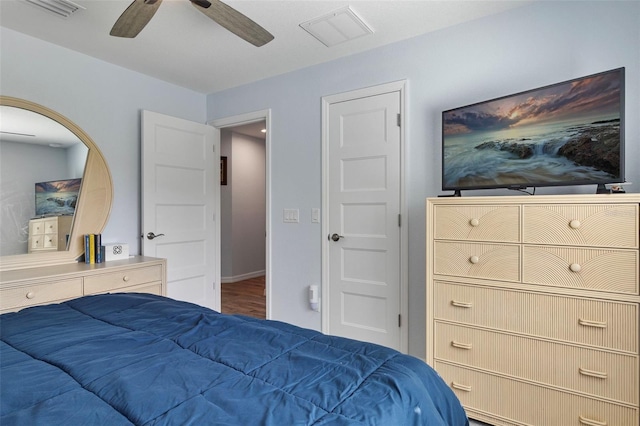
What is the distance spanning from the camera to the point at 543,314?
5.97 feet

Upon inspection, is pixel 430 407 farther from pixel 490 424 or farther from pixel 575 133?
pixel 575 133

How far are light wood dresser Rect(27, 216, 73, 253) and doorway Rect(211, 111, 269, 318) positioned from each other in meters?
2.75

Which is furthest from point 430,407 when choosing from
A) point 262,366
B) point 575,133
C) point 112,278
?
point 112,278

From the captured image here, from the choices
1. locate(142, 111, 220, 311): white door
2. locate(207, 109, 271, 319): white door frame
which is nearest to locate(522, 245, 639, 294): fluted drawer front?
locate(207, 109, 271, 319): white door frame

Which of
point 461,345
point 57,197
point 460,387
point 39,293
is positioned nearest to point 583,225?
point 461,345

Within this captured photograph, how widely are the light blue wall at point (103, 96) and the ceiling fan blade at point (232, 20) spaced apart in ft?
5.94

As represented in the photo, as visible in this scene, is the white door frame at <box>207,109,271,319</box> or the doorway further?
the doorway

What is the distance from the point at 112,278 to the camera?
107 inches

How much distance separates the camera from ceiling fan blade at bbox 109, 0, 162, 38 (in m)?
1.74

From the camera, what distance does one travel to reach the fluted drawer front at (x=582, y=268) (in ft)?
5.33

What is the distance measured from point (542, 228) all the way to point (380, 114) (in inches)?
59.0

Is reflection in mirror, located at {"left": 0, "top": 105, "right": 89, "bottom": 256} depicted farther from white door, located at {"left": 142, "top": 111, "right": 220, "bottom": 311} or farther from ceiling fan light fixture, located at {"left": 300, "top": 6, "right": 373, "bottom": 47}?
ceiling fan light fixture, located at {"left": 300, "top": 6, "right": 373, "bottom": 47}

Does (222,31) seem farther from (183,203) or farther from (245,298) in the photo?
(245,298)

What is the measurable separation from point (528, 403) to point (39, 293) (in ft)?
10.1
